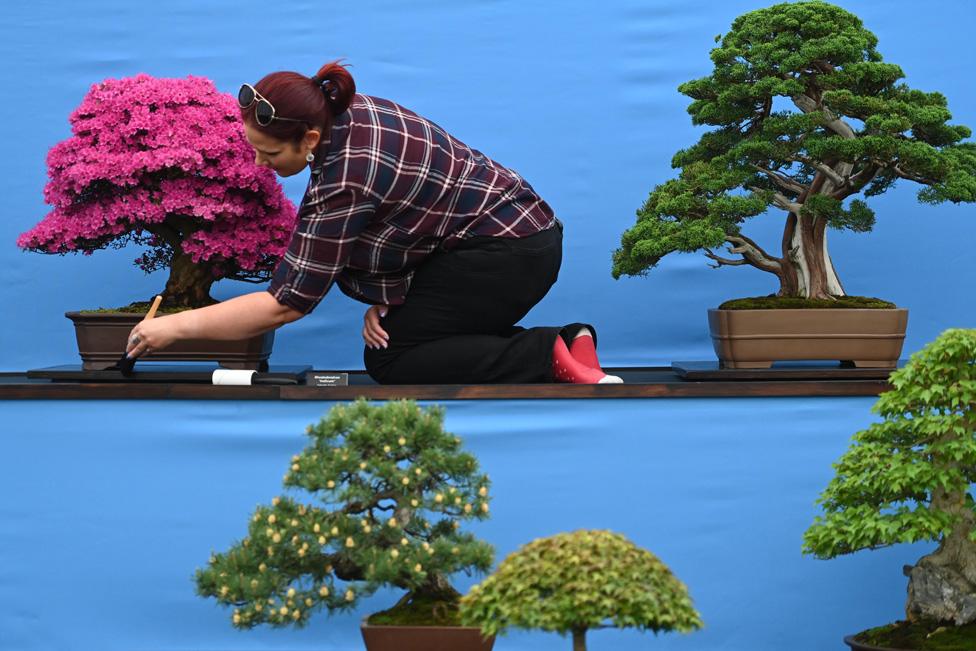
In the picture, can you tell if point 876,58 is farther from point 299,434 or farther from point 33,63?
point 33,63

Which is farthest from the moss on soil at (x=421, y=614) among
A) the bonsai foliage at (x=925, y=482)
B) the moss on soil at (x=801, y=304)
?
the moss on soil at (x=801, y=304)

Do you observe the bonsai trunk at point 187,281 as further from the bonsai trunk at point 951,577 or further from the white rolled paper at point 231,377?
the bonsai trunk at point 951,577

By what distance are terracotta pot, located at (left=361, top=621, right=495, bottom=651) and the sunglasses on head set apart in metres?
0.85

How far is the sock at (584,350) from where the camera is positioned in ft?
7.48

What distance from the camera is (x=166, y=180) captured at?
2.32 metres

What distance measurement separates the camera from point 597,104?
9.40 ft

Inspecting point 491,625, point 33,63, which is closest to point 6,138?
point 33,63

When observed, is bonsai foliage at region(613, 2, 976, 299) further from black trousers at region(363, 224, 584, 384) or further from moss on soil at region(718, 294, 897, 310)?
black trousers at region(363, 224, 584, 384)

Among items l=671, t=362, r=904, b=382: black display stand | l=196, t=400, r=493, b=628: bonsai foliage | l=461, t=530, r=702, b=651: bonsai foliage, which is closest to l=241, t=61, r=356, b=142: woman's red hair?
l=196, t=400, r=493, b=628: bonsai foliage

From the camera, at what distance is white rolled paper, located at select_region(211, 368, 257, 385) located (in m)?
2.16

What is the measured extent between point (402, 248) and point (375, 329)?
168mm

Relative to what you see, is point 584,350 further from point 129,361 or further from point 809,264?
point 129,361

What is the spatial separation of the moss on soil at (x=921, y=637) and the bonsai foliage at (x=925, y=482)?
0.7 inches

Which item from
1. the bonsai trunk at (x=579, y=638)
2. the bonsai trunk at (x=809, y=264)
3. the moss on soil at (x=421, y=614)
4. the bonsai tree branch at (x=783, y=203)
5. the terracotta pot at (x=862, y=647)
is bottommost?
the terracotta pot at (x=862, y=647)
